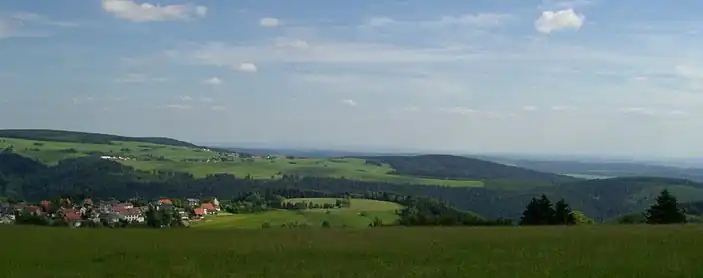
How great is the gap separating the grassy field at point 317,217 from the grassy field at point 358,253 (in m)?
45.4

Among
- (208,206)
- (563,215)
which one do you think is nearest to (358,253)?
(563,215)

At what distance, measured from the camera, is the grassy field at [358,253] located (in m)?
20.4

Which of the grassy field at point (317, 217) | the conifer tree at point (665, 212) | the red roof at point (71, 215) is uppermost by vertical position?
the conifer tree at point (665, 212)

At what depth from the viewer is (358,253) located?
25.7 metres

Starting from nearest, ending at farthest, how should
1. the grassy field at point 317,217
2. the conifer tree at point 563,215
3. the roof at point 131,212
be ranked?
the conifer tree at point 563,215 → the roof at point 131,212 → the grassy field at point 317,217

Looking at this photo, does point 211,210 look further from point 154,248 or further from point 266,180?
point 266,180

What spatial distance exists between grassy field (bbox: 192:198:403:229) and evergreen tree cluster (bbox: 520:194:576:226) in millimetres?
29676

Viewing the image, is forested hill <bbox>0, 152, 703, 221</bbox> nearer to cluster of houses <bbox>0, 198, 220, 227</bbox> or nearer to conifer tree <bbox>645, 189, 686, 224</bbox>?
cluster of houses <bbox>0, 198, 220, 227</bbox>

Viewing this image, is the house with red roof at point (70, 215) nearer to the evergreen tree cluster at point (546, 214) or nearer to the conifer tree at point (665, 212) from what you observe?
the evergreen tree cluster at point (546, 214)

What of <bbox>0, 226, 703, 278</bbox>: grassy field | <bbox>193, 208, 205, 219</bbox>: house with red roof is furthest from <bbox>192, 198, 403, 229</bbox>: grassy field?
<bbox>0, 226, 703, 278</bbox>: grassy field

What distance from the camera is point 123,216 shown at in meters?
75.9

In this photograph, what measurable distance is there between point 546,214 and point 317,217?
53041mm

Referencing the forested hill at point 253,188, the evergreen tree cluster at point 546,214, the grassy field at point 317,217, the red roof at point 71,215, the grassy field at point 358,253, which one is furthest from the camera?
the forested hill at point 253,188

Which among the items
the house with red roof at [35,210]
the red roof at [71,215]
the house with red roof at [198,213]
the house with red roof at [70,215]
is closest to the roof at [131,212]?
the house with red roof at [70,215]
